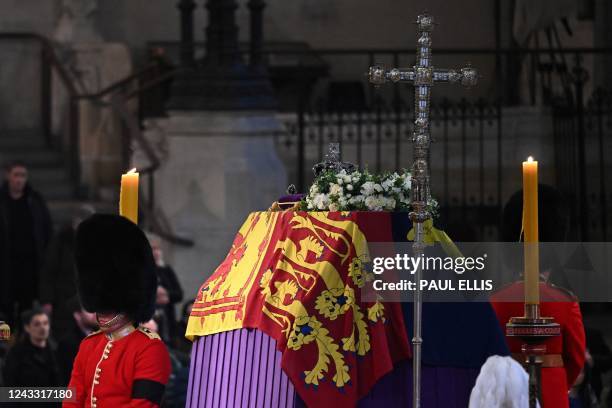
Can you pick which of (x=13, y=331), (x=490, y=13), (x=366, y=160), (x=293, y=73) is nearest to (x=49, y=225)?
(x=13, y=331)

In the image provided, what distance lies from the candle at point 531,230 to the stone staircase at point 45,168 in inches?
398

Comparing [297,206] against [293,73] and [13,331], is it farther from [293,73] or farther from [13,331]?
[293,73]

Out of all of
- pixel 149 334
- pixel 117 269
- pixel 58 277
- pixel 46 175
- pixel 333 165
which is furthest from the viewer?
pixel 46 175

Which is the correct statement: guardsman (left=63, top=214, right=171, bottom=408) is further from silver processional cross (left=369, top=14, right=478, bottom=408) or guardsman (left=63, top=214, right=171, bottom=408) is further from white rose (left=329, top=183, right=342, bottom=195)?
silver processional cross (left=369, top=14, right=478, bottom=408)

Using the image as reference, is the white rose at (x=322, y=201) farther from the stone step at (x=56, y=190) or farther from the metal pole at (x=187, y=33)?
the stone step at (x=56, y=190)

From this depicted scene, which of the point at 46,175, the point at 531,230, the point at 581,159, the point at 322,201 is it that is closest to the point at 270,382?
the point at 322,201

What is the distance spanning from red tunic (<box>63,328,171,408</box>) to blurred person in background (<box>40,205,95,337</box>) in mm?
7163

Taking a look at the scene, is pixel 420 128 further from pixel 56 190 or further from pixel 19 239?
pixel 56 190

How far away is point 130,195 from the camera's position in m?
8.30

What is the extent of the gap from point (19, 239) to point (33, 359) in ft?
9.85

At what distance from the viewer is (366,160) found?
63.7 ft

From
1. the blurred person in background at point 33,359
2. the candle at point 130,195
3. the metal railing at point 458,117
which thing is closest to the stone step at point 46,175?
the metal railing at point 458,117

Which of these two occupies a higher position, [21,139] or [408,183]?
[21,139]

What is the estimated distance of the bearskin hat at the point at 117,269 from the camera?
8336 millimetres
